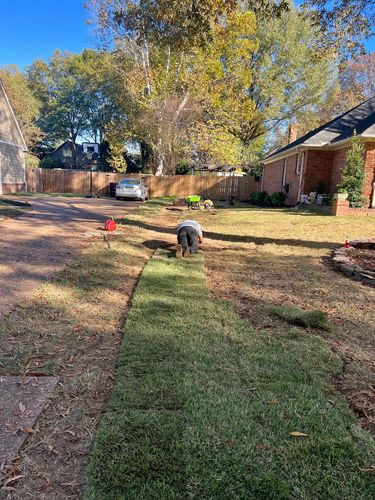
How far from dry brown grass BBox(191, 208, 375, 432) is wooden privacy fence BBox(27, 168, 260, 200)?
16264 mm

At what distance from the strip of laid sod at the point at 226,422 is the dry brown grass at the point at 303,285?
7.1 inches

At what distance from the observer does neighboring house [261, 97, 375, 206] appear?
14.1m

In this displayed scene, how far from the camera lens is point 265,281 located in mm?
5422

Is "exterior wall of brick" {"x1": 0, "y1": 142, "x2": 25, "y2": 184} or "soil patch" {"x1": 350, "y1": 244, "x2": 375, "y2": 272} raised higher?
"exterior wall of brick" {"x1": 0, "y1": 142, "x2": 25, "y2": 184}

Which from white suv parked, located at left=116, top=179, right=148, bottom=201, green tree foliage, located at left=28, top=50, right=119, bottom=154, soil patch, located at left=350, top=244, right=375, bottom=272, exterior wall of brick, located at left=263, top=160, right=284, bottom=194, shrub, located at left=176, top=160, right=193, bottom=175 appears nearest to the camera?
soil patch, located at left=350, top=244, right=375, bottom=272

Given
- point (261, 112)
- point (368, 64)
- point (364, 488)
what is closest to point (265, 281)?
point (364, 488)

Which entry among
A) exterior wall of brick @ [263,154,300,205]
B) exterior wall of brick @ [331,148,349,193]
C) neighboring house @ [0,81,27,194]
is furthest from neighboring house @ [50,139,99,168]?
exterior wall of brick @ [331,148,349,193]

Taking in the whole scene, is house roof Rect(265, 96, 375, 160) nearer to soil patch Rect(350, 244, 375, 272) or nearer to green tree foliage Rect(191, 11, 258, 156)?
soil patch Rect(350, 244, 375, 272)

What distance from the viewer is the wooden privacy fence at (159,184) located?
26.5 metres

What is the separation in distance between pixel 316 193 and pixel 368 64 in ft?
79.3

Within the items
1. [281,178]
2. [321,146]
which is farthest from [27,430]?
[281,178]

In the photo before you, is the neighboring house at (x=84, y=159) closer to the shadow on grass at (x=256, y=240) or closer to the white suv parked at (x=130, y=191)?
the white suv parked at (x=130, y=191)

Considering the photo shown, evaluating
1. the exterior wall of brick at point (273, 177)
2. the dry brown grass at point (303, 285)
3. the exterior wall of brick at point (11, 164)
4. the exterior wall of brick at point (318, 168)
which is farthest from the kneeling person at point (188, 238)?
the exterior wall of brick at point (11, 164)

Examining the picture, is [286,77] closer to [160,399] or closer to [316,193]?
[316,193]
